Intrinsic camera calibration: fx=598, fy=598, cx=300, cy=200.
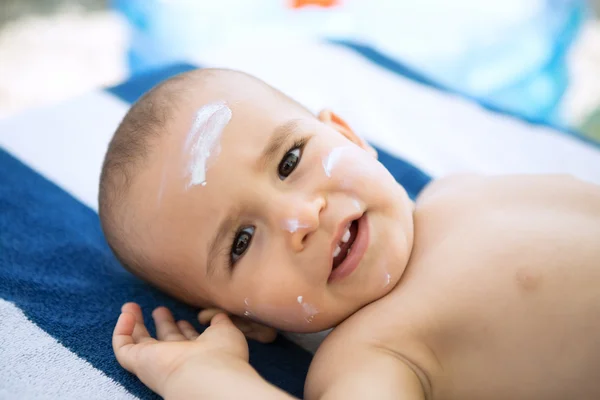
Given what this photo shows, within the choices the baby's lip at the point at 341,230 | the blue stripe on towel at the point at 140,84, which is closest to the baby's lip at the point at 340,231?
the baby's lip at the point at 341,230

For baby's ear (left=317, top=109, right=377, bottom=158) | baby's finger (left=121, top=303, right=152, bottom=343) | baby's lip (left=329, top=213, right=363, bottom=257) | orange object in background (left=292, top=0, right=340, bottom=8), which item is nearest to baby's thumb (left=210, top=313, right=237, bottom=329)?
baby's finger (left=121, top=303, right=152, bottom=343)

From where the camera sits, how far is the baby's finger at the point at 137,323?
982 millimetres

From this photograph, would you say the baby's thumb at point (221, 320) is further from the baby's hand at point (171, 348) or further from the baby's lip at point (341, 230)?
the baby's lip at point (341, 230)

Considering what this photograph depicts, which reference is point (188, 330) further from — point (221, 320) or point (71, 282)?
point (71, 282)

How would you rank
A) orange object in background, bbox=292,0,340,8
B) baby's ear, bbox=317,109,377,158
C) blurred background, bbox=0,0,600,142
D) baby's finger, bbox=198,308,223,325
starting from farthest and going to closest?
orange object in background, bbox=292,0,340,8
blurred background, bbox=0,0,600,142
baby's ear, bbox=317,109,377,158
baby's finger, bbox=198,308,223,325

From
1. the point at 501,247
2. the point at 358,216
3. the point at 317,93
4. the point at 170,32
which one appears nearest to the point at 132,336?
the point at 358,216

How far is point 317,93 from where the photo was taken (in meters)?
1.71

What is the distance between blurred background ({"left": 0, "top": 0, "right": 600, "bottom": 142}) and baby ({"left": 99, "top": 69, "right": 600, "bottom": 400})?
140 cm

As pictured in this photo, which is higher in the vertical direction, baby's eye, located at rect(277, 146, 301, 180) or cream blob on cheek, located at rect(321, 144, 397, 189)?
cream blob on cheek, located at rect(321, 144, 397, 189)

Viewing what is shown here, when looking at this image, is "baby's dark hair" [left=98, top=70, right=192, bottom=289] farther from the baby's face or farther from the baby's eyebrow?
the baby's eyebrow

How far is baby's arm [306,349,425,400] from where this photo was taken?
2.68ft

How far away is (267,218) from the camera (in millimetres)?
916

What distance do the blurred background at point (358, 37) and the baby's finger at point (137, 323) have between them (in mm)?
1462

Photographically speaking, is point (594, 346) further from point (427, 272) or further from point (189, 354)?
point (189, 354)
